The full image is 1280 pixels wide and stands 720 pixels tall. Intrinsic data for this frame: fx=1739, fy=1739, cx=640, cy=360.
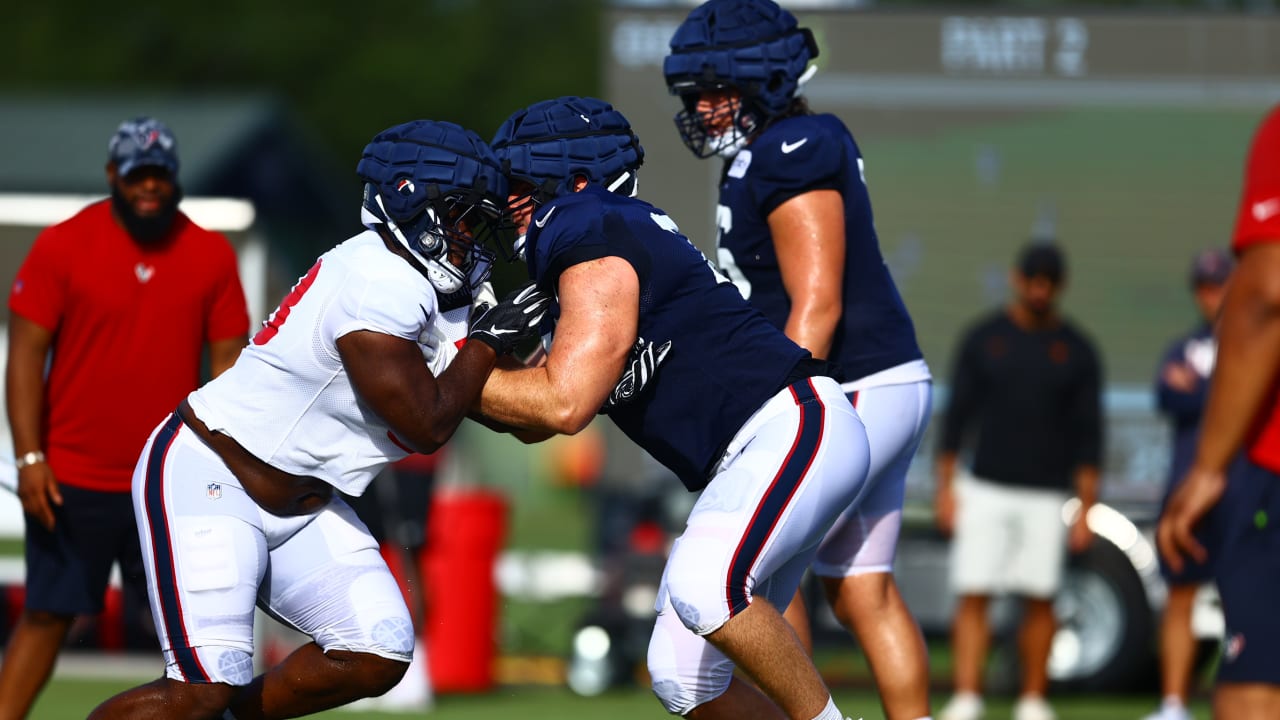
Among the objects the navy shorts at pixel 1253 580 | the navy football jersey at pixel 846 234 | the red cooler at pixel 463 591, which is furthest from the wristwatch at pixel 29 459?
the red cooler at pixel 463 591

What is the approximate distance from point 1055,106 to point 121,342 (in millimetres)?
6571

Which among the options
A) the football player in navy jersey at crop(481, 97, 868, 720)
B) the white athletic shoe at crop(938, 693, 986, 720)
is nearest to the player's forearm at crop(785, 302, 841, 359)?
the football player in navy jersey at crop(481, 97, 868, 720)

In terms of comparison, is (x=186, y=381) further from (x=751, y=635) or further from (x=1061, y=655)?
(x=1061, y=655)

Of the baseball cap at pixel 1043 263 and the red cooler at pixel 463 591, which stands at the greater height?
the baseball cap at pixel 1043 263

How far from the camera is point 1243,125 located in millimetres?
10555

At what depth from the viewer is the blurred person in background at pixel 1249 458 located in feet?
11.1

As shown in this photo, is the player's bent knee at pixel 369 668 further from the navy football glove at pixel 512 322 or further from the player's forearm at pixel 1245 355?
the player's forearm at pixel 1245 355

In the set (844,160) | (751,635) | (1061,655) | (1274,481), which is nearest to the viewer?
(1274,481)

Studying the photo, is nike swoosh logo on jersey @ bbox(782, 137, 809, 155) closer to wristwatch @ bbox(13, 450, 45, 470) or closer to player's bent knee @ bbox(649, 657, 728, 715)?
player's bent knee @ bbox(649, 657, 728, 715)

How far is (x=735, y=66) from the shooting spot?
4961 mm

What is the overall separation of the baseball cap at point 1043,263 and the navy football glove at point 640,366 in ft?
16.7

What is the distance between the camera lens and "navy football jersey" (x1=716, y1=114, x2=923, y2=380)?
4.91 meters

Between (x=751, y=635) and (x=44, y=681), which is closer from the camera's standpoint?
(x=751, y=635)

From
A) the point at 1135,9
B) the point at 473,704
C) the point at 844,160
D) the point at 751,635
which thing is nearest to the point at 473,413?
the point at 751,635
